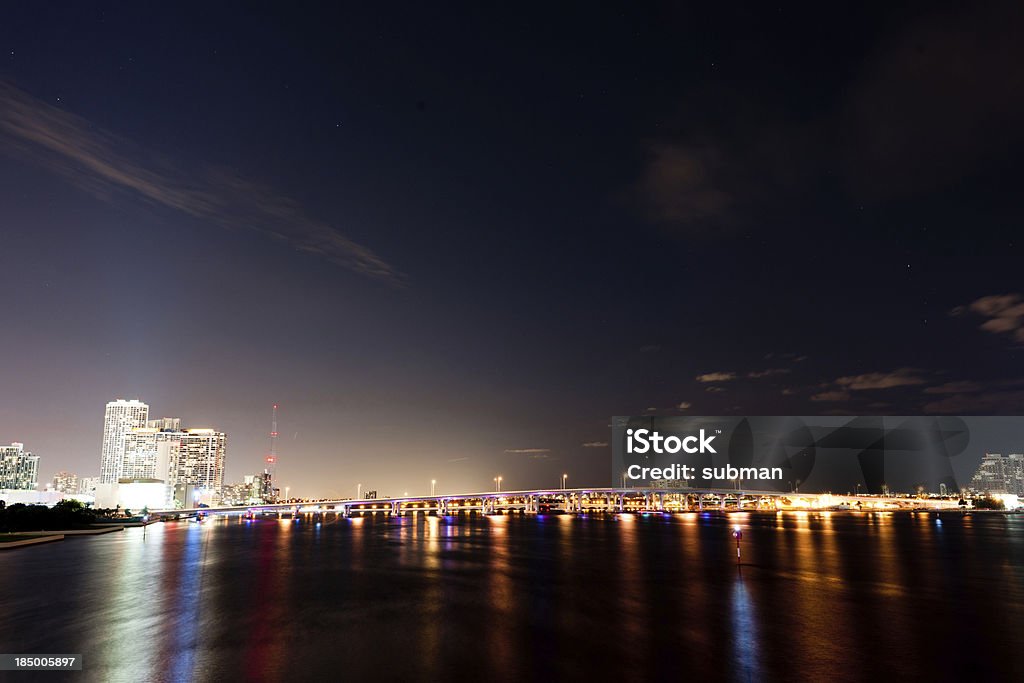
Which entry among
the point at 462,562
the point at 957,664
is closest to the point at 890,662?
the point at 957,664

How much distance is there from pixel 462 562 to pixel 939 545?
271 feet

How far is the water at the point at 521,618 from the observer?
85.5ft

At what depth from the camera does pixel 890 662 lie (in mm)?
27359

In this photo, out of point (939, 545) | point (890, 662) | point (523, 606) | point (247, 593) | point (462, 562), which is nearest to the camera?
point (890, 662)

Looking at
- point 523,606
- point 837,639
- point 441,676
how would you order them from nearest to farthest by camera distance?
point 441,676, point 837,639, point 523,606

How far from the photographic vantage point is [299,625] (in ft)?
115

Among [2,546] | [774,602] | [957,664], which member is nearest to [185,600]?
[774,602]

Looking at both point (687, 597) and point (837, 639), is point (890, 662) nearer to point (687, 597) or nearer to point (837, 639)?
point (837, 639)

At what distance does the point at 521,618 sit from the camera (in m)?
36.8

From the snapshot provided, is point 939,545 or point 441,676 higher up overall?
point 441,676

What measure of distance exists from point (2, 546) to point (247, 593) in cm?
6587

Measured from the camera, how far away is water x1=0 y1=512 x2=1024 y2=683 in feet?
85.5

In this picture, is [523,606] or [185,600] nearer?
[523,606]

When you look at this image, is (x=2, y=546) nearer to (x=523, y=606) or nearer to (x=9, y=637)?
(x=9, y=637)
